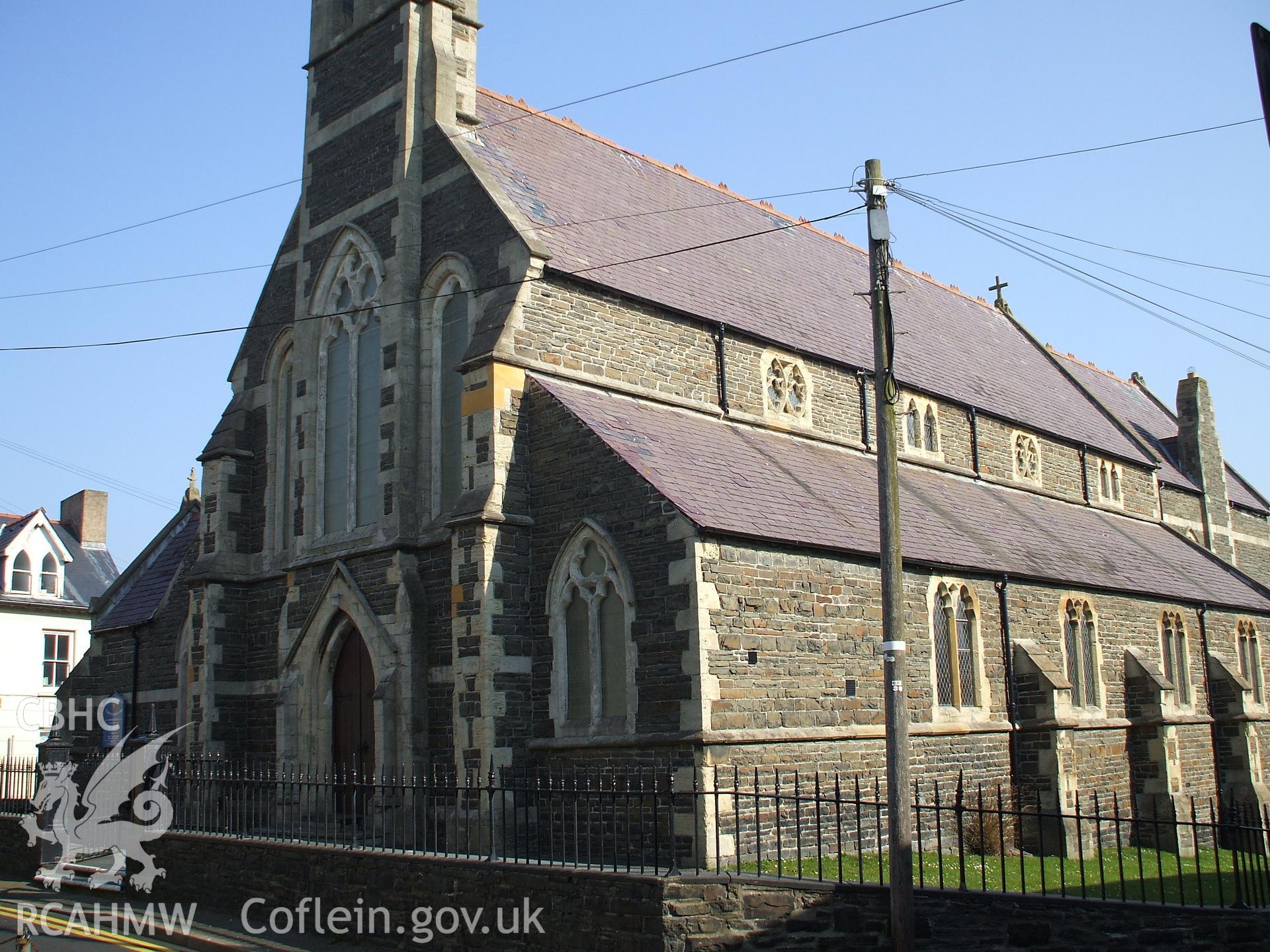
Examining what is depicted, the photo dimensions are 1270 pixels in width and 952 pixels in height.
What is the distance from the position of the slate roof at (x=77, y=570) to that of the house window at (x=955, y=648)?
26.9 m

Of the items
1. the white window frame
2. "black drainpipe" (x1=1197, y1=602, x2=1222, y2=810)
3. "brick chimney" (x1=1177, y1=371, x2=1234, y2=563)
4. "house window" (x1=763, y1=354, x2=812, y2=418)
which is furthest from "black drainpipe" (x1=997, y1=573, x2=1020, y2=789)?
"brick chimney" (x1=1177, y1=371, x2=1234, y2=563)

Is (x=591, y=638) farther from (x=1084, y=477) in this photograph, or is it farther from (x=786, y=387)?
(x=1084, y=477)

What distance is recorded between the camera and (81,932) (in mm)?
13789

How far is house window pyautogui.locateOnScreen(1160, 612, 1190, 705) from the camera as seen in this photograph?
25125 mm

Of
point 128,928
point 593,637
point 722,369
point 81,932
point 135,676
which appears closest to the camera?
point 81,932

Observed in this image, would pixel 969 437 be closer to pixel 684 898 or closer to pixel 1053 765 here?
pixel 1053 765

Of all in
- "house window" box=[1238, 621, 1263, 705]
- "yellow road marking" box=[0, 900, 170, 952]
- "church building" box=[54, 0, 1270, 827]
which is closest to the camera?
"yellow road marking" box=[0, 900, 170, 952]

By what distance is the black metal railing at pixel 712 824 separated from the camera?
12.4 metres

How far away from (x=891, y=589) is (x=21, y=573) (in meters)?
32.7

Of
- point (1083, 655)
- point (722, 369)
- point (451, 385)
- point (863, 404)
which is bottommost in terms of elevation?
point (1083, 655)

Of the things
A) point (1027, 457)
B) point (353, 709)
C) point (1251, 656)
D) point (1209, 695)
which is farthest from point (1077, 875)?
point (1251, 656)

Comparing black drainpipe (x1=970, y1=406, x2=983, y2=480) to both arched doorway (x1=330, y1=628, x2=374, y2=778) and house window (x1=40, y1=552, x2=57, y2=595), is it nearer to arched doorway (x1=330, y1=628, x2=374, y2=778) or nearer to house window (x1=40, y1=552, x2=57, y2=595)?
arched doorway (x1=330, y1=628, x2=374, y2=778)

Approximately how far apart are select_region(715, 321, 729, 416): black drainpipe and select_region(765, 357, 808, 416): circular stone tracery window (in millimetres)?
1225

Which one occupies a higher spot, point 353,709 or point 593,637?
point 593,637
